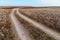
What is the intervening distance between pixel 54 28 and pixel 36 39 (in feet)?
8.46

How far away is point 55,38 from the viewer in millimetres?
8062

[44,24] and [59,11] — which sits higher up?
[59,11]

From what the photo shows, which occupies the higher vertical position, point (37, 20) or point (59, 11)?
point (59, 11)

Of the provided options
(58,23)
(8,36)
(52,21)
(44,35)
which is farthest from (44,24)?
(8,36)

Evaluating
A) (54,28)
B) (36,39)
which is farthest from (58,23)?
(36,39)

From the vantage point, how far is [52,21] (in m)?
11.3

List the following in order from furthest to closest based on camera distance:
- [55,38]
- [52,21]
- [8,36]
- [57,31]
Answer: [52,21]
[57,31]
[8,36]
[55,38]

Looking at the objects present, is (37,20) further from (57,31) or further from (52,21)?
(57,31)

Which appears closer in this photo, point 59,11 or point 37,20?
point 59,11

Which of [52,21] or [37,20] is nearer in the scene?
[52,21]

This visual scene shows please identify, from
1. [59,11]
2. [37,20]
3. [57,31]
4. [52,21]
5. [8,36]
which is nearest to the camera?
[8,36]

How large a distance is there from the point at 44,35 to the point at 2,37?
7.55 ft

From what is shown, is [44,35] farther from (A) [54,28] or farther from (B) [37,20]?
(B) [37,20]

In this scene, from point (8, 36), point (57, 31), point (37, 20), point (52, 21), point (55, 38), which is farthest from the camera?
point (37, 20)
